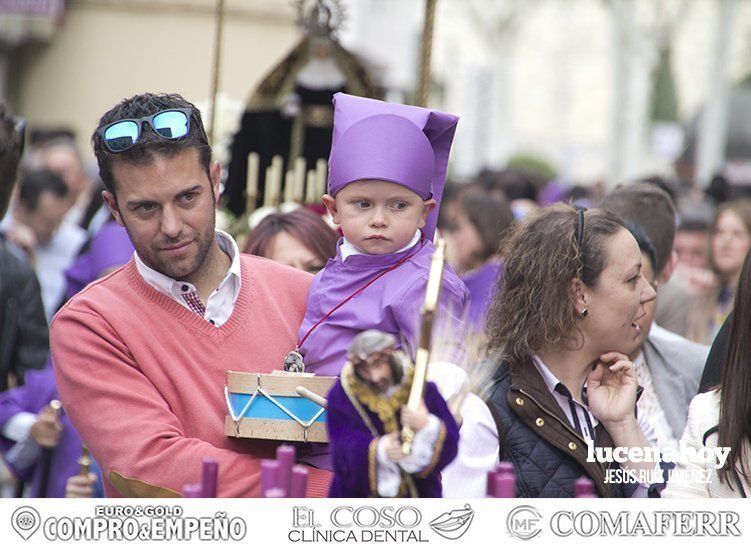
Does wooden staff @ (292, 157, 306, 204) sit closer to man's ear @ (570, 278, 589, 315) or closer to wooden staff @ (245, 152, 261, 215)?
wooden staff @ (245, 152, 261, 215)

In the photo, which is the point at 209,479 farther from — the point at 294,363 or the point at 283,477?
the point at 294,363

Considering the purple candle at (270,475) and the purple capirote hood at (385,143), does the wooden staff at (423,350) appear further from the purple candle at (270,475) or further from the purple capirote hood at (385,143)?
the purple capirote hood at (385,143)

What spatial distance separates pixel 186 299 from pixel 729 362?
4.42 feet

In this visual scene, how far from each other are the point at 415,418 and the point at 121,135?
1.13 metres

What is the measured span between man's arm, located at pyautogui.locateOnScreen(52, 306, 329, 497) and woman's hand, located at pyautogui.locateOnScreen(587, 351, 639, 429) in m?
0.86

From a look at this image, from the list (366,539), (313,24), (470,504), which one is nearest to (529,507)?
(470,504)

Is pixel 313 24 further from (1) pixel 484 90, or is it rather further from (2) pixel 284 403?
(1) pixel 484 90

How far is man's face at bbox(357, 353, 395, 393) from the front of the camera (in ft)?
7.44

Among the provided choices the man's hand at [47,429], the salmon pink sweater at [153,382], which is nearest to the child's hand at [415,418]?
the salmon pink sweater at [153,382]

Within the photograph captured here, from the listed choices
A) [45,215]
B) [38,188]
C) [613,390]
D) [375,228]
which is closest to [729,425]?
[613,390]

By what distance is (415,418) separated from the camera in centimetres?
227

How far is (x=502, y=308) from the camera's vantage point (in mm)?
3508

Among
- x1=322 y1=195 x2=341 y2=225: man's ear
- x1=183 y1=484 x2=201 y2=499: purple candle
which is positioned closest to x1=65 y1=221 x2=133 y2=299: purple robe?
x1=322 y1=195 x2=341 y2=225: man's ear

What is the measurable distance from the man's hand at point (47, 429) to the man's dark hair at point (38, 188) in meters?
3.85
